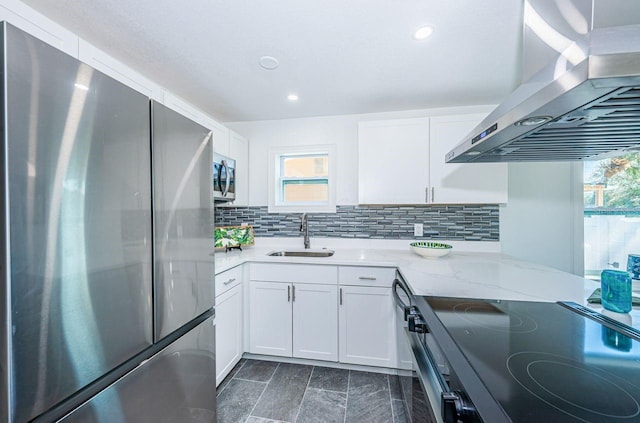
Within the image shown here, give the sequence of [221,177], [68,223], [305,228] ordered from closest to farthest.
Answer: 1. [68,223]
2. [221,177]
3. [305,228]

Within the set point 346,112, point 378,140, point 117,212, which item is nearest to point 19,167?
point 117,212

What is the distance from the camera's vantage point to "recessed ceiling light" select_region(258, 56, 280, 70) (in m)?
1.58

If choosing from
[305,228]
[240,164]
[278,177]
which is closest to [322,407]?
[305,228]

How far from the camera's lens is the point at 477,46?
148 cm

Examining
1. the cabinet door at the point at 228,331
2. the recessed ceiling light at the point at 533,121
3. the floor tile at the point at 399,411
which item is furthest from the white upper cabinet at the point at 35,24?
the floor tile at the point at 399,411

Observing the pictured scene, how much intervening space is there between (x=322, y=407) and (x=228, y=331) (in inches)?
33.1

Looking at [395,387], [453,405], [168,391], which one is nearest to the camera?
[453,405]

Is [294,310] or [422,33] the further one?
[294,310]

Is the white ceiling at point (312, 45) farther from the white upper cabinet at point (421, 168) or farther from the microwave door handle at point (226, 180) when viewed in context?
the microwave door handle at point (226, 180)

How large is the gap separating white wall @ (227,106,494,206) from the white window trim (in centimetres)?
5

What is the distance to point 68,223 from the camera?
69cm

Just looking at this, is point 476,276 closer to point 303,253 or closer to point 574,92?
point 574,92

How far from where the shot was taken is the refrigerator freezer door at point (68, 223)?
591 millimetres

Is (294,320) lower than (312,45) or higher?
lower
